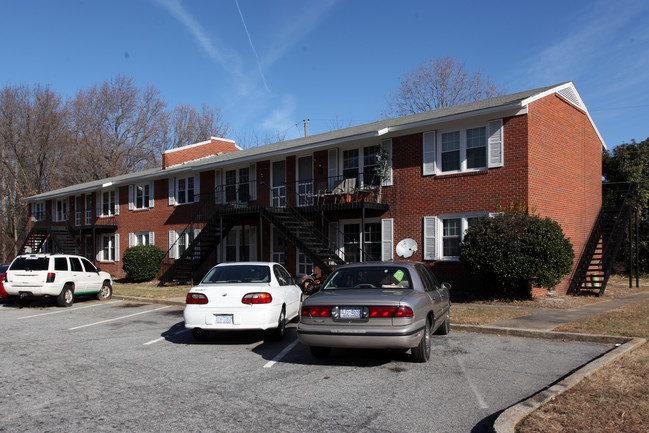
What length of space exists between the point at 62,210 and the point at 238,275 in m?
32.9

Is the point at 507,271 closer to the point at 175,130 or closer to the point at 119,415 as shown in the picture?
the point at 119,415

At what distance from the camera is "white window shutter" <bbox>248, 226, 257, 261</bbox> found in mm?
24234

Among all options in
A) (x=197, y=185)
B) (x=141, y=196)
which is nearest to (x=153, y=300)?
(x=197, y=185)

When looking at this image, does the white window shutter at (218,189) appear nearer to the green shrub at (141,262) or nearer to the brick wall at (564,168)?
the green shrub at (141,262)

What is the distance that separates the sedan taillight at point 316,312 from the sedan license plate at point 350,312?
0.65 ft

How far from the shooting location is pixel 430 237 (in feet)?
56.4

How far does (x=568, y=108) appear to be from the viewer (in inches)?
727

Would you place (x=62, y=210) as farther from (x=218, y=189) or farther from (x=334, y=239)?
(x=334, y=239)

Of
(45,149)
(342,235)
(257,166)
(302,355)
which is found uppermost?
(45,149)

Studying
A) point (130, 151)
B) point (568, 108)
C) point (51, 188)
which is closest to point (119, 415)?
point (568, 108)

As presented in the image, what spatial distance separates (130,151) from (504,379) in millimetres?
48704

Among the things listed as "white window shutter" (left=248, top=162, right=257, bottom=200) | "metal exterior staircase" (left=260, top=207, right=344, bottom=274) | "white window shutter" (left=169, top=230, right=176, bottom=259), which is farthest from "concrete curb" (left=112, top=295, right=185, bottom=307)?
"white window shutter" (left=169, top=230, right=176, bottom=259)

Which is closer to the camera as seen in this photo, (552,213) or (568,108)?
(552,213)

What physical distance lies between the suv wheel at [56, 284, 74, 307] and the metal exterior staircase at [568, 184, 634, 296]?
51.6ft
